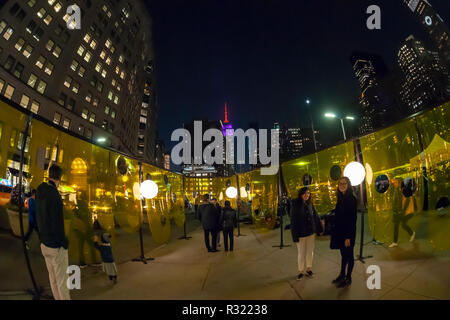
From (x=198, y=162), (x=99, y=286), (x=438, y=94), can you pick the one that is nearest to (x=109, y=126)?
(x=99, y=286)

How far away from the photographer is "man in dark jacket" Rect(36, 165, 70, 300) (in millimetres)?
3061

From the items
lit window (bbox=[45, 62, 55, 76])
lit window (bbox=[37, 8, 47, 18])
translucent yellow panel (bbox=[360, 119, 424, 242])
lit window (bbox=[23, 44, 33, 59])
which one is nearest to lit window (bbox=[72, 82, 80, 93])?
lit window (bbox=[45, 62, 55, 76])

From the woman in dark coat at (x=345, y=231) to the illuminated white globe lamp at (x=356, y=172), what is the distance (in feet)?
4.22

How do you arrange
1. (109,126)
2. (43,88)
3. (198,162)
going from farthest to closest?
(198,162)
(109,126)
(43,88)

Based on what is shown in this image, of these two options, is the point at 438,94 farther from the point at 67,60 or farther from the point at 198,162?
the point at 198,162

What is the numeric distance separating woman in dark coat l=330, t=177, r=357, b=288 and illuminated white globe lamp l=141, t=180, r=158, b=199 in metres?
5.84

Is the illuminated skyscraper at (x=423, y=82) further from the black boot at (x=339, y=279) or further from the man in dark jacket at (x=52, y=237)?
the man in dark jacket at (x=52, y=237)

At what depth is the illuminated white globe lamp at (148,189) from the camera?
7.15m

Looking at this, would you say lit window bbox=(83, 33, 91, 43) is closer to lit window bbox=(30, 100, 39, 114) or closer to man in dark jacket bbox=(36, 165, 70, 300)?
lit window bbox=(30, 100, 39, 114)

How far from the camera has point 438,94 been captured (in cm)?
2100

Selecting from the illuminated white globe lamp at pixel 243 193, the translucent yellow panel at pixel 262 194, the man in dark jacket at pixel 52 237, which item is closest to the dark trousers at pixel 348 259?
the man in dark jacket at pixel 52 237
